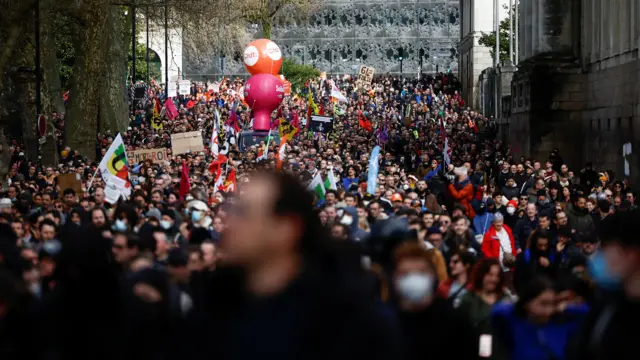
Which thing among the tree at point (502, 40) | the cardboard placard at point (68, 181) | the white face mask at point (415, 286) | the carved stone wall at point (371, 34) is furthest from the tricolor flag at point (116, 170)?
the carved stone wall at point (371, 34)

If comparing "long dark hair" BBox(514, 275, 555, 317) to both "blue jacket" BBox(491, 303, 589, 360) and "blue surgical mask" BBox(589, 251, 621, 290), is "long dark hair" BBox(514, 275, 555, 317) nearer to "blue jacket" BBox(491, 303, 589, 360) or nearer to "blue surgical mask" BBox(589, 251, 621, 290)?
"blue jacket" BBox(491, 303, 589, 360)

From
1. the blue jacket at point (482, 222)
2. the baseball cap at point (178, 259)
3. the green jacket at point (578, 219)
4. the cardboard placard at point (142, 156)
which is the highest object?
the cardboard placard at point (142, 156)

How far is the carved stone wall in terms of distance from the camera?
380 ft

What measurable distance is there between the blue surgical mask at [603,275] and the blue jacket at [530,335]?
1.88m

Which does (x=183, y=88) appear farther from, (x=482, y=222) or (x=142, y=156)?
(x=482, y=222)

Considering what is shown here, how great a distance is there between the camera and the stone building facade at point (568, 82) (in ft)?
122

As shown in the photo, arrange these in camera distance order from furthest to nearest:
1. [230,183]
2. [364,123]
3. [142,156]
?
[364,123]
[142,156]
[230,183]

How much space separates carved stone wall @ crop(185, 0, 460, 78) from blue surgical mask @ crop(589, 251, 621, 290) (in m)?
110

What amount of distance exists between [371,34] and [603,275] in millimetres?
111996

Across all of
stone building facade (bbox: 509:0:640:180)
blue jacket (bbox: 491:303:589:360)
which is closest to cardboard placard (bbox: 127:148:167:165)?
stone building facade (bbox: 509:0:640:180)

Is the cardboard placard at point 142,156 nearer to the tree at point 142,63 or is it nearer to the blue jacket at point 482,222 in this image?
the blue jacket at point 482,222

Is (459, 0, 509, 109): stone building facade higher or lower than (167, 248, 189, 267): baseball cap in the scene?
higher

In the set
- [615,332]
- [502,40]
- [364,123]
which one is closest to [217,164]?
[615,332]

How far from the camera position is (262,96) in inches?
1891
